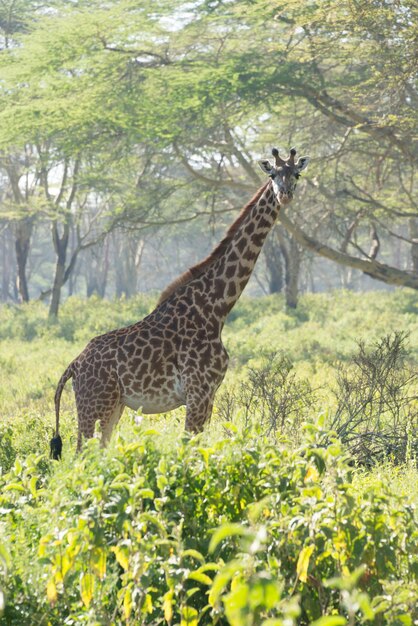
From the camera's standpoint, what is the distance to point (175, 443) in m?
4.79

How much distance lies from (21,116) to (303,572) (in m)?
13.6

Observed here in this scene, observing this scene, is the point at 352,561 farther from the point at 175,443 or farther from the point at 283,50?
the point at 283,50

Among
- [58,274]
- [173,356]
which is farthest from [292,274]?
[173,356]

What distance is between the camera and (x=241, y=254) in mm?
7504

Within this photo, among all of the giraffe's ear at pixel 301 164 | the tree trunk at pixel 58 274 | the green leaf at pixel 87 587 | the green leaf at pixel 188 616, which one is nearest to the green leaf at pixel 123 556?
the green leaf at pixel 87 587

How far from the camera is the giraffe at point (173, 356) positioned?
709 cm

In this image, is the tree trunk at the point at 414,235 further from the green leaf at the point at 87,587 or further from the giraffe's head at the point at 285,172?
the green leaf at the point at 87,587

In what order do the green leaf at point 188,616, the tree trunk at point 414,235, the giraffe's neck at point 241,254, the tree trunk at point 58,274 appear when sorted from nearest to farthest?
the green leaf at point 188,616 < the giraffe's neck at point 241,254 < the tree trunk at point 414,235 < the tree trunk at point 58,274

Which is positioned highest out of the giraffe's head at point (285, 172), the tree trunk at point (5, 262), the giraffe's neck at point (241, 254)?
the giraffe's head at point (285, 172)

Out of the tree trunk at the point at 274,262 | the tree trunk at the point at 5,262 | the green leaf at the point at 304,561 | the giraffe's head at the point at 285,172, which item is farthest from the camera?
the tree trunk at the point at 5,262

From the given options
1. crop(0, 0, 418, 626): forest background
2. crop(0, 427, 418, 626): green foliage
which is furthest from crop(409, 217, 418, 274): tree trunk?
crop(0, 427, 418, 626): green foliage

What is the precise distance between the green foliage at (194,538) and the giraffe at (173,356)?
2.33 metres

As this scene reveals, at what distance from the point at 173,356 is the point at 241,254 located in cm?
95

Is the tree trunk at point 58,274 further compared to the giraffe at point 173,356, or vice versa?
the tree trunk at point 58,274
